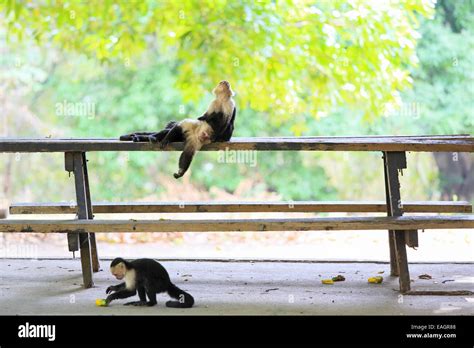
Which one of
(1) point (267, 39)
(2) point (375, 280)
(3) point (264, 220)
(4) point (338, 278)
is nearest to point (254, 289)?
(3) point (264, 220)

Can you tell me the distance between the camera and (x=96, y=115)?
10898 millimetres

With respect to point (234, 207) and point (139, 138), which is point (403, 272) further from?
point (139, 138)

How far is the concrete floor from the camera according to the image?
4.74 meters

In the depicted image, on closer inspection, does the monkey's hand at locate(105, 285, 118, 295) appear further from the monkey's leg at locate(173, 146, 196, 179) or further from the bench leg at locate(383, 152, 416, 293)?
the bench leg at locate(383, 152, 416, 293)

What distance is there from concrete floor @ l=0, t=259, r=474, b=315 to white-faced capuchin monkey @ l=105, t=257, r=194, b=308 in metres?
0.07

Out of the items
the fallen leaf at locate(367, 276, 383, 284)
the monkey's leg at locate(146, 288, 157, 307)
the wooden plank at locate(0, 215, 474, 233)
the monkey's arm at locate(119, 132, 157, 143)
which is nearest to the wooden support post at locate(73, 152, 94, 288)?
the wooden plank at locate(0, 215, 474, 233)

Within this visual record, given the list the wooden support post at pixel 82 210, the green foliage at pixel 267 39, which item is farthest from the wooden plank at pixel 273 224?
the green foliage at pixel 267 39

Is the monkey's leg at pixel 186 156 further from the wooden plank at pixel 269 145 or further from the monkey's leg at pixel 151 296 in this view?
the monkey's leg at pixel 151 296

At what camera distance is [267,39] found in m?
9.08

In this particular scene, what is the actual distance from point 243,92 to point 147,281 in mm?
5300
